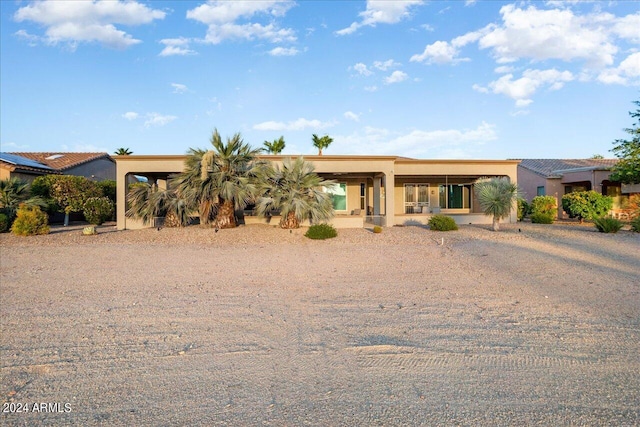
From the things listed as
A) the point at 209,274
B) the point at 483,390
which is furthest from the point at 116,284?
the point at 483,390

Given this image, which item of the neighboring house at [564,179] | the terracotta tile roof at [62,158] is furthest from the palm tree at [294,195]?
the terracotta tile roof at [62,158]

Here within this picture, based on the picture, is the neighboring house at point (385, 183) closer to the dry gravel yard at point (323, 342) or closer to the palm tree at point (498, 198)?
the palm tree at point (498, 198)

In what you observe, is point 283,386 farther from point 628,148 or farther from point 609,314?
point 628,148

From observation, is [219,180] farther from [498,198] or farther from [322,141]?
[322,141]

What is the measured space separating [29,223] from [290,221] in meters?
10.1

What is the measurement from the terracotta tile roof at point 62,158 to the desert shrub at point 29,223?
12204mm

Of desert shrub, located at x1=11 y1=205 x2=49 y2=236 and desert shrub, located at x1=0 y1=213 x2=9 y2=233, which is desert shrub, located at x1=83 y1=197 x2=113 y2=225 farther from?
desert shrub, located at x1=11 y1=205 x2=49 y2=236

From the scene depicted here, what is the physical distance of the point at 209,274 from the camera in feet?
32.9

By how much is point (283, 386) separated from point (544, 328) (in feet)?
12.5

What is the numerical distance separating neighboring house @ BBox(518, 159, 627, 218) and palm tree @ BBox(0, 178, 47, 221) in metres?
29.3

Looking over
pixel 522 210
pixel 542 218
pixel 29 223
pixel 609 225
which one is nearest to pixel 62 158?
pixel 29 223

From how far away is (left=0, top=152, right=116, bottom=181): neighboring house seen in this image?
23531 millimetres

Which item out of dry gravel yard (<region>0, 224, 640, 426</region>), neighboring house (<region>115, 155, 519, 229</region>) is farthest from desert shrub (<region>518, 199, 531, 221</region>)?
dry gravel yard (<region>0, 224, 640, 426</region>)

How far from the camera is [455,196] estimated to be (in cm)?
2761
